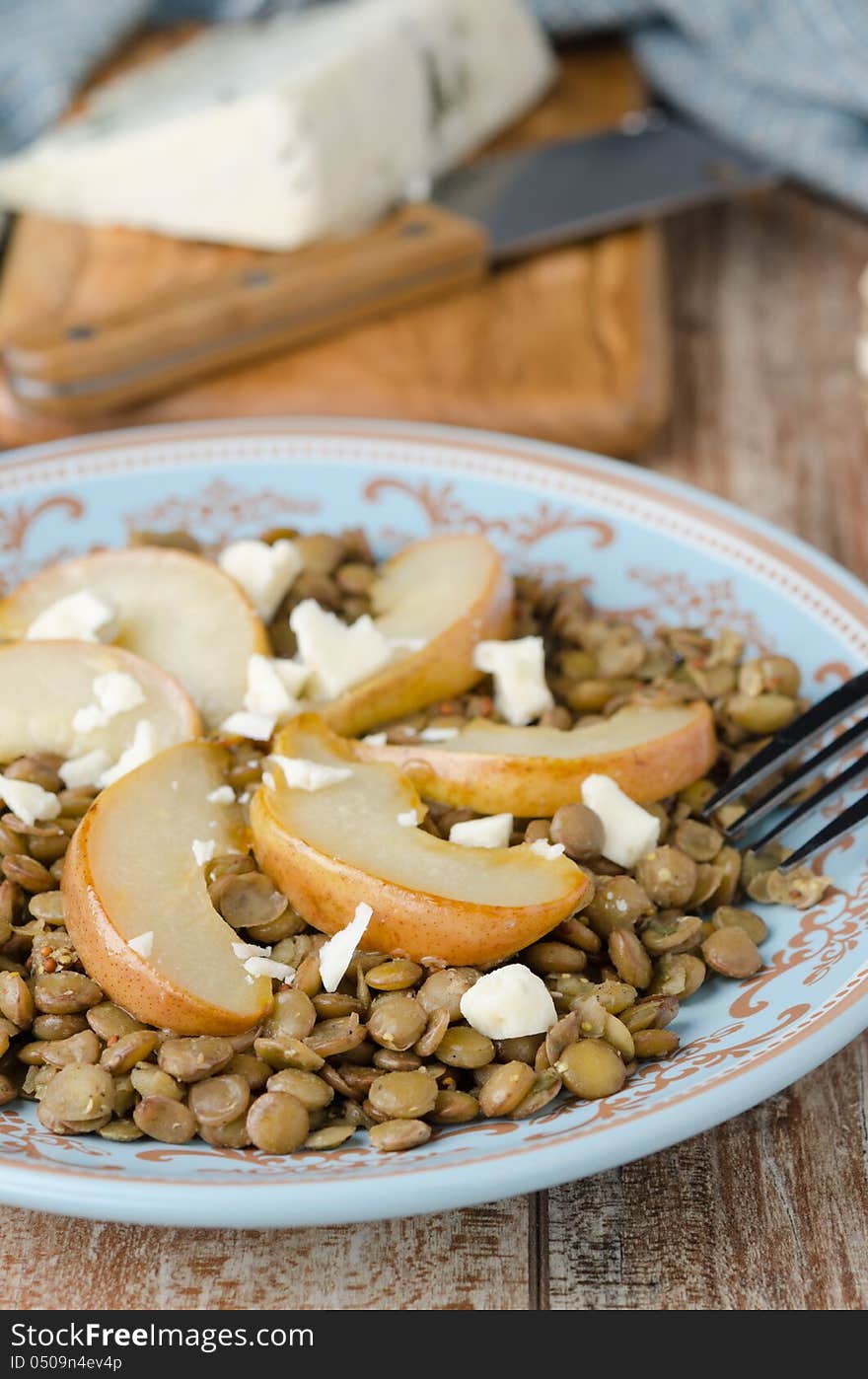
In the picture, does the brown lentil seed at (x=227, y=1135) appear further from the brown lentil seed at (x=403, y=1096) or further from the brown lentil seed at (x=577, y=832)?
the brown lentil seed at (x=577, y=832)

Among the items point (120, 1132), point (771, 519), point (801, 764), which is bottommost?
point (771, 519)

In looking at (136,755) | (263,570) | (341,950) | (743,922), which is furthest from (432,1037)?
(263,570)

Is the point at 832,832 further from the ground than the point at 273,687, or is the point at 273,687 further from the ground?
the point at 273,687

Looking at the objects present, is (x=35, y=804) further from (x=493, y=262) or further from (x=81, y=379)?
(x=493, y=262)

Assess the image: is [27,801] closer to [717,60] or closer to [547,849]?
[547,849]

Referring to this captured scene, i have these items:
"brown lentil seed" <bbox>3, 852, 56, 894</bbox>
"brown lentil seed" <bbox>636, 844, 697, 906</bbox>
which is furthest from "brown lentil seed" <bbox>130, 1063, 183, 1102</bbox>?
"brown lentil seed" <bbox>636, 844, 697, 906</bbox>

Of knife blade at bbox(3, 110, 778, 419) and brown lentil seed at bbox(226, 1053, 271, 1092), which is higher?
brown lentil seed at bbox(226, 1053, 271, 1092)

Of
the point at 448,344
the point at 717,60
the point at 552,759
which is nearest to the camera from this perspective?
the point at 552,759

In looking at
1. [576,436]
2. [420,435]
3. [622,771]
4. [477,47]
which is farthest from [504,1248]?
[477,47]

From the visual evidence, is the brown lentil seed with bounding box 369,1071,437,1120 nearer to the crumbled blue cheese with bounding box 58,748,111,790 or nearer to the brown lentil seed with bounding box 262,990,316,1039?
the brown lentil seed with bounding box 262,990,316,1039
